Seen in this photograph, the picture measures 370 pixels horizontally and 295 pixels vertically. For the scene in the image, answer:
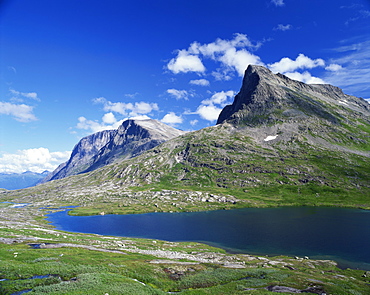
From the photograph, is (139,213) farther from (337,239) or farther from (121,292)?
(121,292)

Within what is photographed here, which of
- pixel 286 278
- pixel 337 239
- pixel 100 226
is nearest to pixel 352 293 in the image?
pixel 286 278

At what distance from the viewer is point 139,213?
188125mm

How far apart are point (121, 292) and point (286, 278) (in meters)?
28.2

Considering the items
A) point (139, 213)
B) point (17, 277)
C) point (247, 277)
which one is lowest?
point (139, 213)

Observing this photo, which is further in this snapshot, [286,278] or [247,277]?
[247,277]

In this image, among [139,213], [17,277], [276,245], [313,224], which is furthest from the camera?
[139,213]

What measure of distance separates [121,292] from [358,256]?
85754mm

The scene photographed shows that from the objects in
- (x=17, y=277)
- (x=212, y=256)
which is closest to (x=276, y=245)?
(x=212, y=256)

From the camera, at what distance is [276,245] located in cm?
8650

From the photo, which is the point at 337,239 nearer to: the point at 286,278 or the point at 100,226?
the point at 286,278

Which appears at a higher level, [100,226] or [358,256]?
[358,256]

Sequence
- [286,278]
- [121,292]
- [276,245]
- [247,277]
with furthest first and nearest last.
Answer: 1. [276,245]
2. [247,277]
3. [286,278]
4. [121,292]

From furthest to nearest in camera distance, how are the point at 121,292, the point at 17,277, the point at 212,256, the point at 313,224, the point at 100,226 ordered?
the point at 100,226 → the point at 313,224 → the point at 212,256 → the point at 17,277 → the point at 121,292

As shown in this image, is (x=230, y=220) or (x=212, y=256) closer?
(x=212, y=256)
